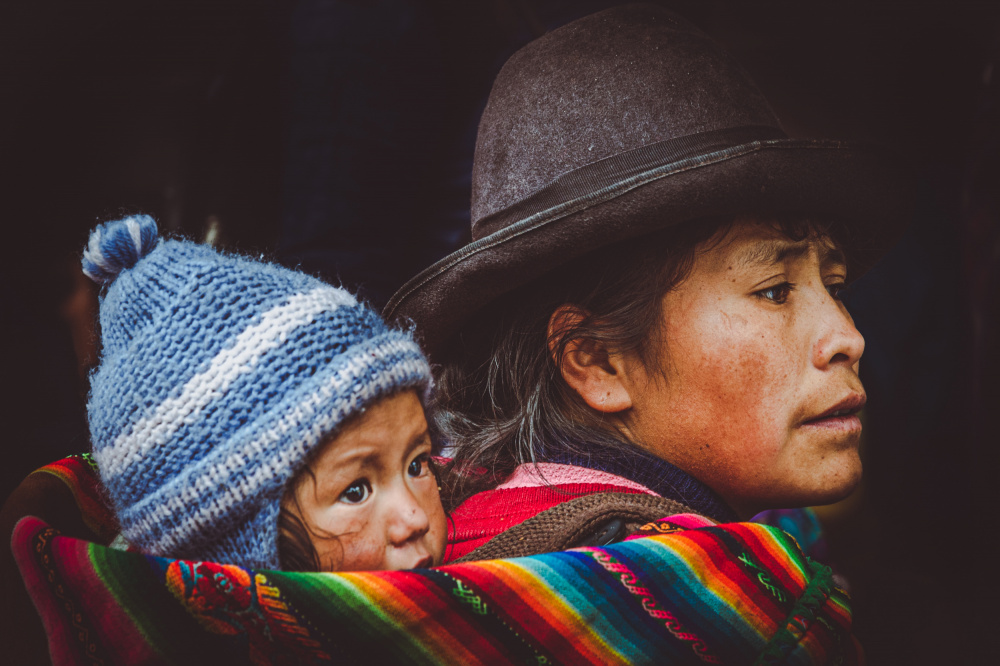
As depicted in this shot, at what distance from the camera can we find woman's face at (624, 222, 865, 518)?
4.45ft

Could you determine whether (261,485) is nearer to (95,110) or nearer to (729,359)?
(729,359)

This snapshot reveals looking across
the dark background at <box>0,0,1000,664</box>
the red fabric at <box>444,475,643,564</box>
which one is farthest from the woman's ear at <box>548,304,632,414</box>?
the dark background at <box>0,0,1000,664</box>

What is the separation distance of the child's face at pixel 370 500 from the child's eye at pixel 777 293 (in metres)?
0.83

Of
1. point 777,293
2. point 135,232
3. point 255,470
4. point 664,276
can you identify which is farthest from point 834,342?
point 135,232

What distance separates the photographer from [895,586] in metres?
2.50

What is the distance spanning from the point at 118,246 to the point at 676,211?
112 centimetres

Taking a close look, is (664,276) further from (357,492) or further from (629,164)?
(357,492)

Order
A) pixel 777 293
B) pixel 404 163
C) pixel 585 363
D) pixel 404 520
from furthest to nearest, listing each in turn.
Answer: pixel 404 163
pixel 585 363
pixel 777 293
pixel 404 520

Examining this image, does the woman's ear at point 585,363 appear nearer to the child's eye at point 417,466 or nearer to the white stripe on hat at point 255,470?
the child's eye at point 417,466

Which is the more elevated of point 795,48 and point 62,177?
point 795,48

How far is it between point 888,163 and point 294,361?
147 cm

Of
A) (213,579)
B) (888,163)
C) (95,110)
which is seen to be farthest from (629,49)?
Result: (95,110)

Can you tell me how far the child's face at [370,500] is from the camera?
105cm

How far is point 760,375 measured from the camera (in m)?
1.35
